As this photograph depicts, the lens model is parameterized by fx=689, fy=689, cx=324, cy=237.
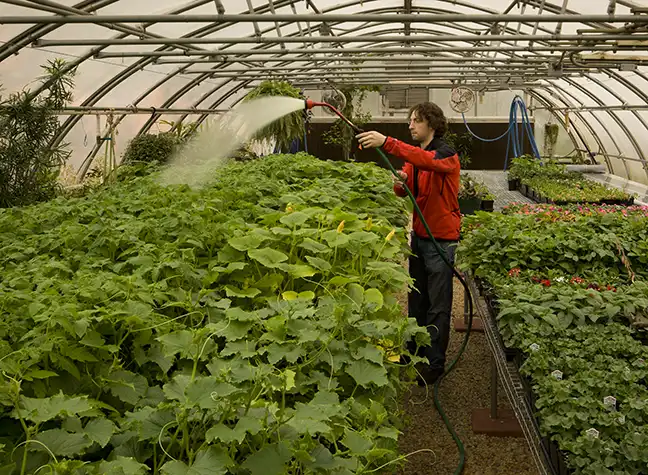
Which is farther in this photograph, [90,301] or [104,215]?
[104,215]

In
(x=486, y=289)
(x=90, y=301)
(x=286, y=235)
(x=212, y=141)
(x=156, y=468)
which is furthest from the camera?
(x=212, y=141)

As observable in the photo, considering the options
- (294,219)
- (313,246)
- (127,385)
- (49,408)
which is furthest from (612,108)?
(49,408)

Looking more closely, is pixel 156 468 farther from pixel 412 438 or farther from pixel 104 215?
pixel 412 438

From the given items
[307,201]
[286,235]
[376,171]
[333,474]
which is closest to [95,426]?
[333,474]

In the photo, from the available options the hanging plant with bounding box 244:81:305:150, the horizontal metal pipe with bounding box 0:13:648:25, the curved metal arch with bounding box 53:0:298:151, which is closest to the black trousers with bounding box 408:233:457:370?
the horizontal metal pipe with bounding box 0:13:648:25

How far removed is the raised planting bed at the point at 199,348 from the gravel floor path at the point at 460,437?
2.90 feet

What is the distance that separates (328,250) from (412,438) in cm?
159

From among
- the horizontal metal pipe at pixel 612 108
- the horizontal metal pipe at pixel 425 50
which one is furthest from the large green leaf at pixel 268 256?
the horizontal metal pipe at pixel 612 108

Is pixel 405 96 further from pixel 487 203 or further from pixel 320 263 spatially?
pixel 320 263

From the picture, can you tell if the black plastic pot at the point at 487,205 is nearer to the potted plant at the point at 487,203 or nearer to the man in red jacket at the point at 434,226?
the potted plant at the point at 487,203

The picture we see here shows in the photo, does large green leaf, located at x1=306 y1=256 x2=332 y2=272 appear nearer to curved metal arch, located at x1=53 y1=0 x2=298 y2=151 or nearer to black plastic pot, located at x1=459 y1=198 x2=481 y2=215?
black plastic pot, located at x1=459 y1=198 x2=481 y2=215

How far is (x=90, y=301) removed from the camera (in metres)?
1.84

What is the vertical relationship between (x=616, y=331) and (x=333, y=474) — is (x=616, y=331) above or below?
below

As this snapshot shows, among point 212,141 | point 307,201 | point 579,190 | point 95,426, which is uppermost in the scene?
point 95,426
